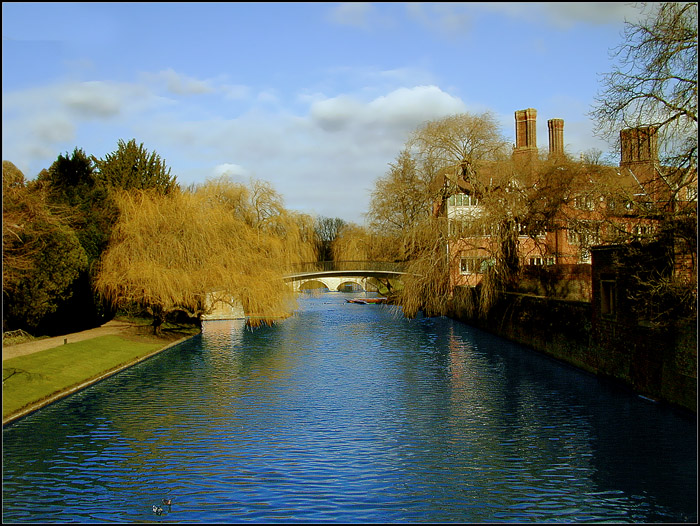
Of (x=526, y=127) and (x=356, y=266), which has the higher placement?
(x=526, y=127)

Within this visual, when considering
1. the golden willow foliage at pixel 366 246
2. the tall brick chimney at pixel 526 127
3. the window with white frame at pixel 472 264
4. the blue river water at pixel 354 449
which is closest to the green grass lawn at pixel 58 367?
the blue river water at pixel 354 449

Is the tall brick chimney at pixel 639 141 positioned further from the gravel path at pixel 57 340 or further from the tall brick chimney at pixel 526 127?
the tall brick chimney at pixel 526 127

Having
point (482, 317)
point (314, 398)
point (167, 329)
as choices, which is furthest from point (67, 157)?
point (314, 398)

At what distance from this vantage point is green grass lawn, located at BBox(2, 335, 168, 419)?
1856 cm

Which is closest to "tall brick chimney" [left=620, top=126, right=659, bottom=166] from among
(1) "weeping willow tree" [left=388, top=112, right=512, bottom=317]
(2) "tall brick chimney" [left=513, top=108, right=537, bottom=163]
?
(1) "weeping willow tree" [left=388, top=112, right=512, bottom=317]

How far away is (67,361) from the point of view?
77.4 ft

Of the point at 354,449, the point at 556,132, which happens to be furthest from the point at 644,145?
the point at 556,132

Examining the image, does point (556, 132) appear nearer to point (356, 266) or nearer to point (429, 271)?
point (356, 266)

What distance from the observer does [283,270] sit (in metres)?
38.7

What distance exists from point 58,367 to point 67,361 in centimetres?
125

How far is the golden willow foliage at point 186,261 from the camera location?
3164 cm

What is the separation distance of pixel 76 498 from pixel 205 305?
78.3 ft

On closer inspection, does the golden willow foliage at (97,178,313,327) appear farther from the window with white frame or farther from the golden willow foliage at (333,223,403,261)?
the golden willow foliage at (333,223,403,261)

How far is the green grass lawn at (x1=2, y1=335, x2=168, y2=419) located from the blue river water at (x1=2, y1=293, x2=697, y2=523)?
78 centimetres
